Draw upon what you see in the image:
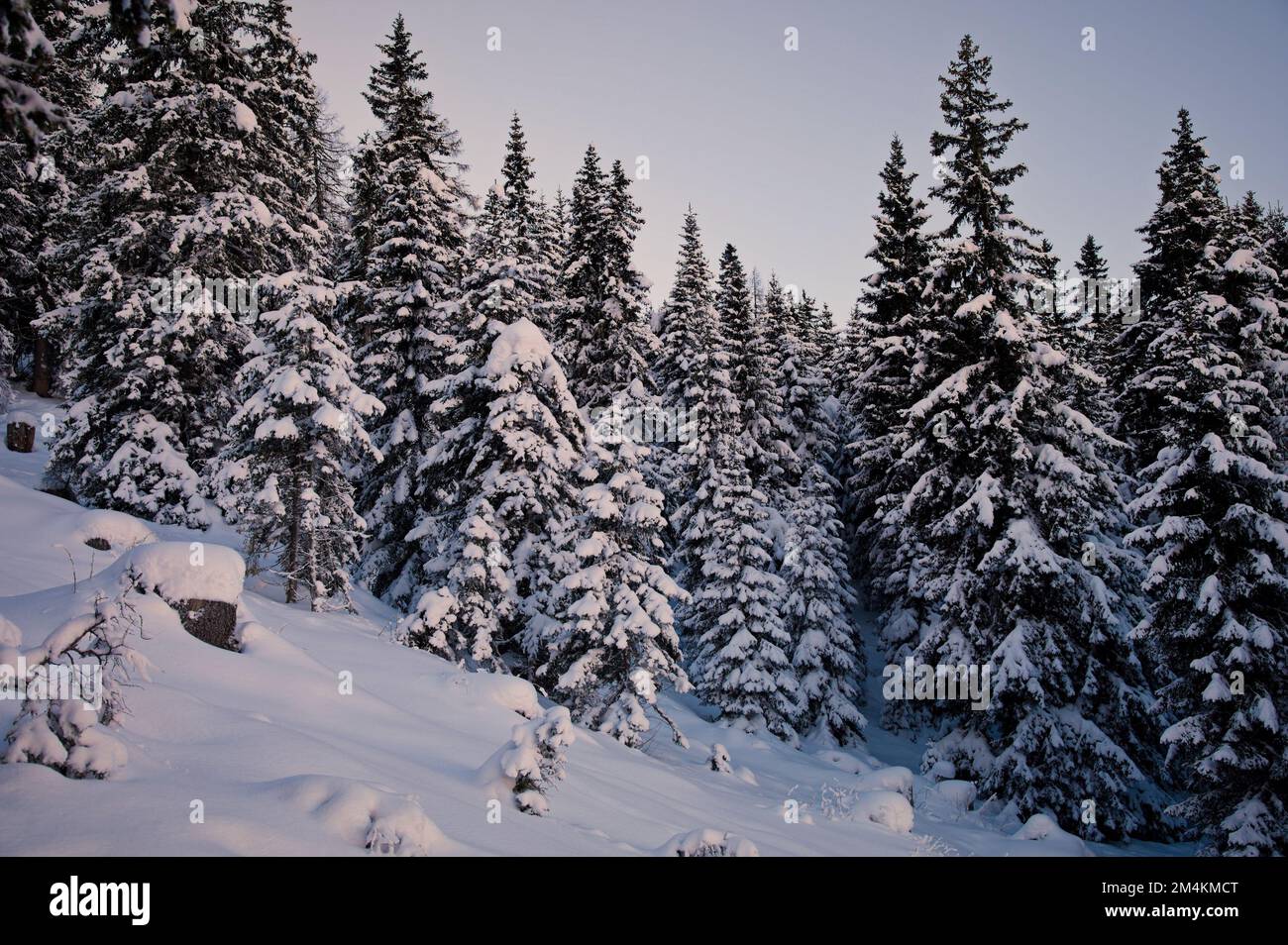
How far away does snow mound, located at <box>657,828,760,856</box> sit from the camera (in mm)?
6230

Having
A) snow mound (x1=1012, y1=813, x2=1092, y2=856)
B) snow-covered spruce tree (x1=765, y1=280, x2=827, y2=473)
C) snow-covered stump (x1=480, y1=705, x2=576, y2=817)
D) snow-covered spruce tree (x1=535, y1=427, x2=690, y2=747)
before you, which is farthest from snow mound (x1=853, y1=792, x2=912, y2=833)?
snow-covered spruce tree (x1=765, y1=280, x2=827, y2=473)

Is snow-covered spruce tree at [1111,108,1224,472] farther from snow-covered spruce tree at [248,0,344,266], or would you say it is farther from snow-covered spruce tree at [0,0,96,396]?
snow-covered spruce tree at [0,0,96,396]

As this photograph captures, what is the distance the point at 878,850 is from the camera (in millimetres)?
10617

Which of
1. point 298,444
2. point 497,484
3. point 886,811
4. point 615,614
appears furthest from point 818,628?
point 298,444

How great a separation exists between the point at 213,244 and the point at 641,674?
16318mm

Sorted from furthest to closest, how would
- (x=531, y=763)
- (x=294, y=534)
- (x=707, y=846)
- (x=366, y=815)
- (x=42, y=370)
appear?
1. (x=42, y=370)
2. (x=294, y=534)
3. (x=531, y=763)
4. (x=707, y=846)
5. (x=366, y=815)

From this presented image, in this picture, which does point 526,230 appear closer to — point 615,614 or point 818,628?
point 615,614

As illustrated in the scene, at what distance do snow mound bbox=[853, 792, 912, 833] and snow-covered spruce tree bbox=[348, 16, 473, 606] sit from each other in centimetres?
1402

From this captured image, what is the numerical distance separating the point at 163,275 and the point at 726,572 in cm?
1927

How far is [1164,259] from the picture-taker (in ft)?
90.3

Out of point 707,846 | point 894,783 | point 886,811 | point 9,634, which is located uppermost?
point 9,634

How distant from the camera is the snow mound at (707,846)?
623cm

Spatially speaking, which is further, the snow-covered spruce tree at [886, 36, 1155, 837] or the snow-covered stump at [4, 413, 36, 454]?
the snow-covered stump at [4, 413, 36, 454]

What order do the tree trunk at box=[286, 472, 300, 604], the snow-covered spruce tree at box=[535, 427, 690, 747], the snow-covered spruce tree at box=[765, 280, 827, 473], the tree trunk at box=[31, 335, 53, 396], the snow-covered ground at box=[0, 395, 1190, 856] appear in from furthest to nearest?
1. the tree trunk at box=[31, 335, 53, 396]
2. the snow-covered spruce tree at box=[765, 280, 827, 473]
3. the snow-covered spruce tree at box=[535, 427, 690, 747]
4. the tree trunk at box=[286, 472, 300, 604]
5. the snow-covered ground at box=[0, 395, 1190, 856]
